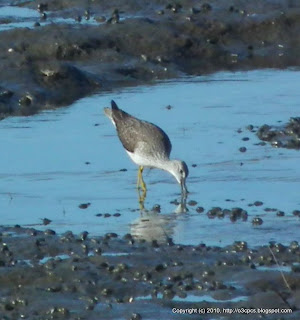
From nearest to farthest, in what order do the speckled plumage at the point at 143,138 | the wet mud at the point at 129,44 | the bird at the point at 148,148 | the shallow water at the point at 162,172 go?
the shallow water at the point at 162,172 < the bird at the point at 148,148 < the speckled plumage at the point at 143,138 < the wet mud at the point at 129,44

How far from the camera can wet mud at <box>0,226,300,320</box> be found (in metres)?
9.33

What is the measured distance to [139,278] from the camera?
10.0m

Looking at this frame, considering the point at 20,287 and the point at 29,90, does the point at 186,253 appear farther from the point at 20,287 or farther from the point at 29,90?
the point at 29,90

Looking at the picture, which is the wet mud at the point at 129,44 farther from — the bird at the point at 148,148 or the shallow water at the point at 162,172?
the bird at the point at 148,148

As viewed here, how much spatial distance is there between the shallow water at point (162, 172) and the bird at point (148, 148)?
0.22 meters

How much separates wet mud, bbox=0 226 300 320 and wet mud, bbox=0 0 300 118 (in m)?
6.74

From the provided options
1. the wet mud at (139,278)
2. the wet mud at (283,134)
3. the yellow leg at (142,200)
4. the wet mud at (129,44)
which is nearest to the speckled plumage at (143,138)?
the yellow leg at (142,200)

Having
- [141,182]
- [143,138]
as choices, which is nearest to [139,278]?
[141,182]

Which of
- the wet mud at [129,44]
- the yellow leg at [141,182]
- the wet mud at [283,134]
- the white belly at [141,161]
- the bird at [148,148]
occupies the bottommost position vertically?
the wet mud at [129,44]

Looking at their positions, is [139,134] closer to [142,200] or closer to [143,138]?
[143,138]

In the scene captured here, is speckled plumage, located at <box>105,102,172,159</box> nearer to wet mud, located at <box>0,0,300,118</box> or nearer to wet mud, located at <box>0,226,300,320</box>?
wet mud, located at <box>0,226,300,320</box>

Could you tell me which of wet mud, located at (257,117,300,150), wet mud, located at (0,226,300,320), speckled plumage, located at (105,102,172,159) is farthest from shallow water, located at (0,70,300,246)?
wet mud, located at (0,226,300,320)

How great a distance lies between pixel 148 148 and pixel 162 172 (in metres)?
0.90

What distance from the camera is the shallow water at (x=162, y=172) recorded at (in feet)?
38.9
